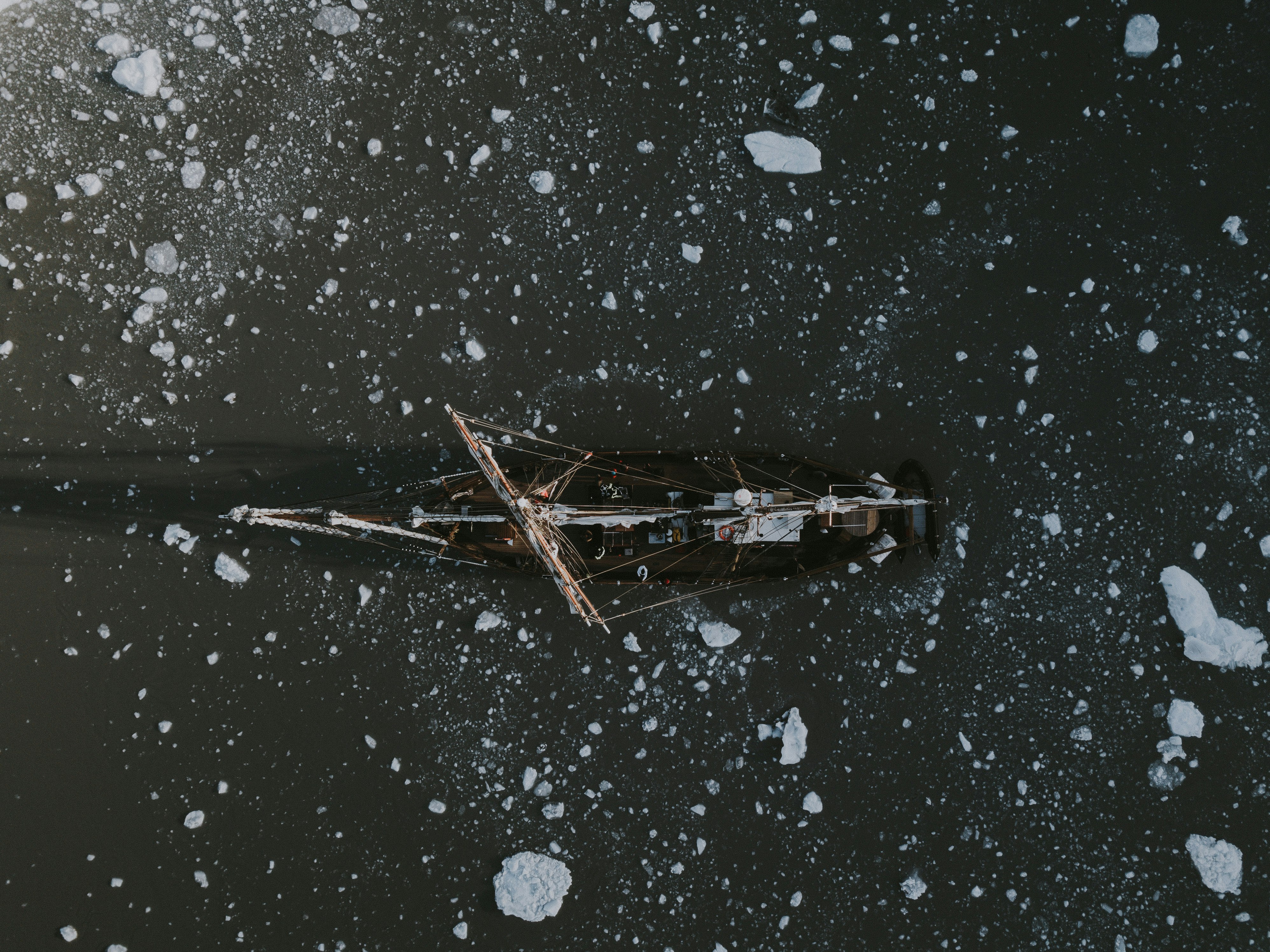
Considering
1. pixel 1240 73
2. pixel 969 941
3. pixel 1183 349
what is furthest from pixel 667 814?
pixel 1240 73

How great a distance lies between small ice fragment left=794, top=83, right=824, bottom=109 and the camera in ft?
16.3

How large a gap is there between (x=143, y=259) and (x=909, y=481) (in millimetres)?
4826

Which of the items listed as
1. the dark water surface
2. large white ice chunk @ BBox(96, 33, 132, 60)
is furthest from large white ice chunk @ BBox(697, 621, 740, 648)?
large white ice chunk @ BBox(96, 33, 132, 60)

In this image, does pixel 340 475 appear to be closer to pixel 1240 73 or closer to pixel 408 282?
pixel 408 282

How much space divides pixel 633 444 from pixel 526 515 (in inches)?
40.2

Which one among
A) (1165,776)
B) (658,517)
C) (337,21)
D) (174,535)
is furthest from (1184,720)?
(337,21)

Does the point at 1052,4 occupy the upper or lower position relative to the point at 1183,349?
upper

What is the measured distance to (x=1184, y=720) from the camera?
488 centimetres

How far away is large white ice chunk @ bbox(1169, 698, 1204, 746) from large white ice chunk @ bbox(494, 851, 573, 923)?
12.2 ft

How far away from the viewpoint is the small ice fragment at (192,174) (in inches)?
196

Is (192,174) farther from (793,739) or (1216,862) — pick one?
(1216,862)

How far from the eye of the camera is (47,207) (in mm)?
4988

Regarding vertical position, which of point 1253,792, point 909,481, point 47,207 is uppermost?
point 47,207

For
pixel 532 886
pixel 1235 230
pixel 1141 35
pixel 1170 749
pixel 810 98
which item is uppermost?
pixel 1141 35
